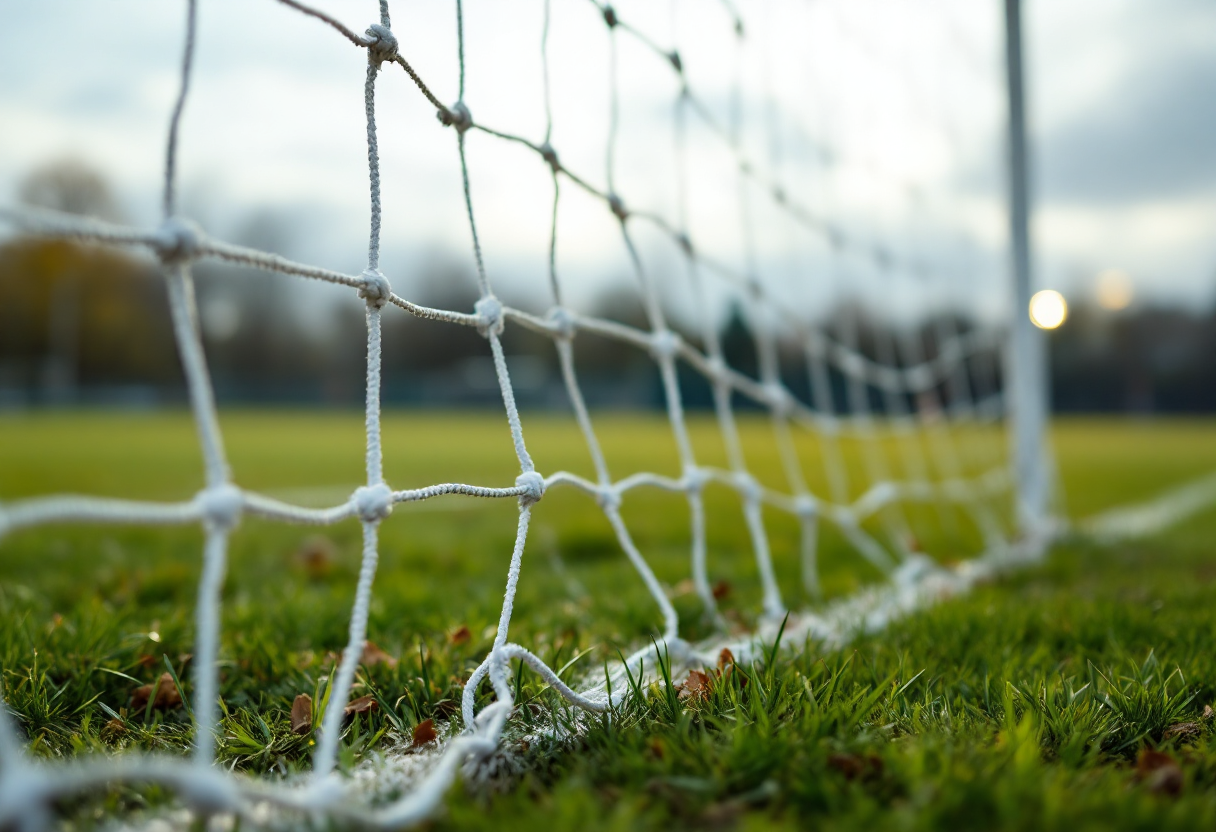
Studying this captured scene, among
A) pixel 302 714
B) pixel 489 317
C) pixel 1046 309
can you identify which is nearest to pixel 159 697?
pixel 302 714

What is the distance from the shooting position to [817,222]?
8.57 feet

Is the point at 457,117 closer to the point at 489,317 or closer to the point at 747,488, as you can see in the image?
the point at 489,317

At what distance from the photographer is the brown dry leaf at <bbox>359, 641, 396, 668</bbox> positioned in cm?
115

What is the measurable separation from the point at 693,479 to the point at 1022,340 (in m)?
1.74

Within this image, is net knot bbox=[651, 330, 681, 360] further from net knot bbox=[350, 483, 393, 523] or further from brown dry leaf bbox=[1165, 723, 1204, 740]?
brown dry leaf bbox=[1165, 723, 1204, 740]

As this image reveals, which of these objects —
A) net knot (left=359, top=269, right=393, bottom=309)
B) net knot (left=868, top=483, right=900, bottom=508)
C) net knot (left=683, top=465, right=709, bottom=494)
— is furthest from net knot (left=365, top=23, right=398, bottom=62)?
net knot (left=868, top=483, right=900, bottom=508)

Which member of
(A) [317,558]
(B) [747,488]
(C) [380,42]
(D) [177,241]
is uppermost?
(C) [380,42]

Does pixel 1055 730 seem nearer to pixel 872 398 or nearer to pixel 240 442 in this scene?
pixel 240 442

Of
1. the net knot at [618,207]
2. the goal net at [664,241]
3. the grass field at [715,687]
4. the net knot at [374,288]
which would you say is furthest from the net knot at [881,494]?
the net knot at [374,288]

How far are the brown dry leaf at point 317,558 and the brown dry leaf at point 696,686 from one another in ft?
4.25

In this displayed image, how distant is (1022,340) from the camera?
9.15 feet

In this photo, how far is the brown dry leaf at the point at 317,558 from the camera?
2.12 meters

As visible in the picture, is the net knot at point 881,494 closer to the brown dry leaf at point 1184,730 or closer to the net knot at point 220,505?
the brown dry leaf at point 1184,730

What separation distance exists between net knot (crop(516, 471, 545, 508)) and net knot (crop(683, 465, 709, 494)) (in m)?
0.50
